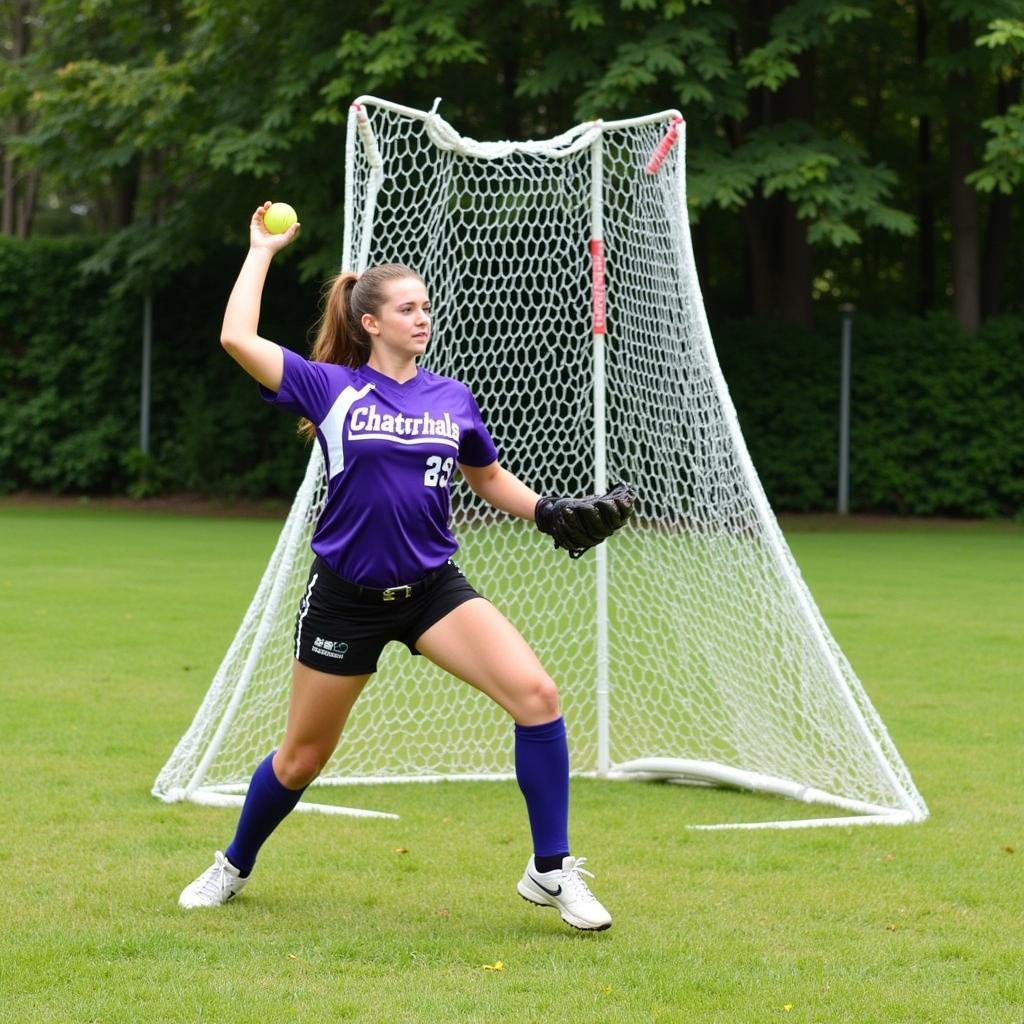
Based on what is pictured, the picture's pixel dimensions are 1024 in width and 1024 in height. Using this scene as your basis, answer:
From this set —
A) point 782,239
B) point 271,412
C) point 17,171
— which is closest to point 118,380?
point 271,412

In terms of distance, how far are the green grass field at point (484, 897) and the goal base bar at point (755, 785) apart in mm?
103

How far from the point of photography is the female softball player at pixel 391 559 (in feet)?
15.7

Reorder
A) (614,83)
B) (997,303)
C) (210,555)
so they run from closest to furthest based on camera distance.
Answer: (210,555) → (614,83) → (997,303)

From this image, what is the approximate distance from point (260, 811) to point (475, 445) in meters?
1.32

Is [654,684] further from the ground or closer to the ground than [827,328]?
closer to the ground

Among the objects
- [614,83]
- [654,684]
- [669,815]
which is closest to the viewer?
[669,815]

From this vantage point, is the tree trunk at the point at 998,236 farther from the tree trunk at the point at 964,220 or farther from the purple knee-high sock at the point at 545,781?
the purple knee-high sock at the point at 545,781

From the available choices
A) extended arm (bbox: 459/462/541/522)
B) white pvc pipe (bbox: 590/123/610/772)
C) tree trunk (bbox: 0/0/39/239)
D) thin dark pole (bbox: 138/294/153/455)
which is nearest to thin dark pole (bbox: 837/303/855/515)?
thin dark pole (bbox: 138/294/153/455)

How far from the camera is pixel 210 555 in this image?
56.5 feet

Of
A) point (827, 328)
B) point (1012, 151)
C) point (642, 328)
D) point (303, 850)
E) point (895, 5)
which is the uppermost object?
point (895, 5)

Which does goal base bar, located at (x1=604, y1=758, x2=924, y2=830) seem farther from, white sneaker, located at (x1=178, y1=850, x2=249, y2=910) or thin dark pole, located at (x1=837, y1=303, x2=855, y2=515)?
thin dark pole, located at (x1=837, y1=303, x2=855, y2=515)

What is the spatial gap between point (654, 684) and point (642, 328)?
2.03 metres

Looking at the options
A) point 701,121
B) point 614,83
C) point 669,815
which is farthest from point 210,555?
point 669,815

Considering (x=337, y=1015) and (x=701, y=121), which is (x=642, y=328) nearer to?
(x=337, y=1015)
